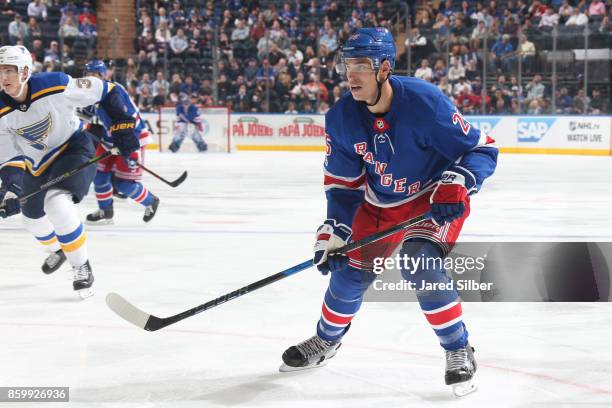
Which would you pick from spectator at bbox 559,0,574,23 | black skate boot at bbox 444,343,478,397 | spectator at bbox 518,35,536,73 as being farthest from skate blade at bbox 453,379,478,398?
spectator at bbox 559,0,574,23

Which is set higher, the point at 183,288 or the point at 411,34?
the point at 411,34

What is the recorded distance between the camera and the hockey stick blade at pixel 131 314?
297 cm

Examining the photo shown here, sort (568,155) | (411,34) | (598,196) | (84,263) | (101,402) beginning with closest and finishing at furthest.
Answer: (101,402) < (84,263) < (598,196) < (568,155) < (411,34)

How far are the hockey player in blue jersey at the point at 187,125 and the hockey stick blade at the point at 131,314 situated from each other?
34.2 feet

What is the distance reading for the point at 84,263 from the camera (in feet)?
13.4

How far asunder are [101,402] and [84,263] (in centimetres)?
161

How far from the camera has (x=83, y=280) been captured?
13.3 feet

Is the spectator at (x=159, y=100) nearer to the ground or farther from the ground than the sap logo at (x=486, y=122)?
farther from the ground

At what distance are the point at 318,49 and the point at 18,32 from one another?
16.2 ft

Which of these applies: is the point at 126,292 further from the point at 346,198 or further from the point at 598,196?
the point at 598,196

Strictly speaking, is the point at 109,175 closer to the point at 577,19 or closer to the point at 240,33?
the point at 577,19

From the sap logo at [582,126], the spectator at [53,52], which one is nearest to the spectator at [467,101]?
the sap logo at [582,126]

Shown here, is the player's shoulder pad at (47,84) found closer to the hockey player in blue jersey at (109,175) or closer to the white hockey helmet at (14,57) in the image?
the white hockey helmet at (14,57)

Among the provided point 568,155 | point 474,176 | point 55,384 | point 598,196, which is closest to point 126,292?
point 55,384
